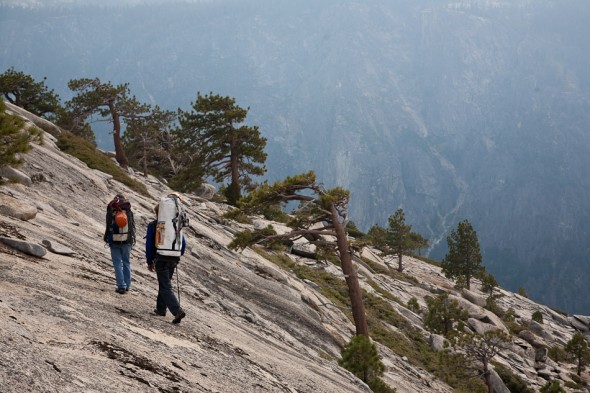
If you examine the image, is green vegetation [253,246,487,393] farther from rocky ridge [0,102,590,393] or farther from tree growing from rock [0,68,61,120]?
tree growing from rock [0,68,61,120]

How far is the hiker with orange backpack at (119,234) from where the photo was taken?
357 inches

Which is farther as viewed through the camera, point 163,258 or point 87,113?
point 87,113

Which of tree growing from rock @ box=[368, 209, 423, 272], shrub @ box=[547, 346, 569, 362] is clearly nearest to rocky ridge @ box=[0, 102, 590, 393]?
shrub @ box=[547, 346, 569, 362]

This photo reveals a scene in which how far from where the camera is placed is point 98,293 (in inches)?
342

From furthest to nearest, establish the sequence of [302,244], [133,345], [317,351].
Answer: [302,244] < [317,351] < [133,345]

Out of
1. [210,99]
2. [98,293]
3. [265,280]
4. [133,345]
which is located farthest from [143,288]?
[210,99]

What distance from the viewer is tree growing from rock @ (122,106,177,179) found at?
48.2 m

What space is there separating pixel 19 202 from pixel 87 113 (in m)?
31.1

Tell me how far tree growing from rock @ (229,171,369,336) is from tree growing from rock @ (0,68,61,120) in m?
31.1

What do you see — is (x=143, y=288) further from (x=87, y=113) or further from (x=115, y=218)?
(x=87, y=113)

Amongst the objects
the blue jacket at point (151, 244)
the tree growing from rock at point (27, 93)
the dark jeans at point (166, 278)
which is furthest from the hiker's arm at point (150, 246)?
the tree growing from rock at point (27, 93)

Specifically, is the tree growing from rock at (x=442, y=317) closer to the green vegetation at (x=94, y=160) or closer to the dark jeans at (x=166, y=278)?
the green vegetation at (x=94, y=160)

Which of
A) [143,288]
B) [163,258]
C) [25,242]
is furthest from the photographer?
[143,288]

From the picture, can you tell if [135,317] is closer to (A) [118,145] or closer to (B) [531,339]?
(A) [118,145]
